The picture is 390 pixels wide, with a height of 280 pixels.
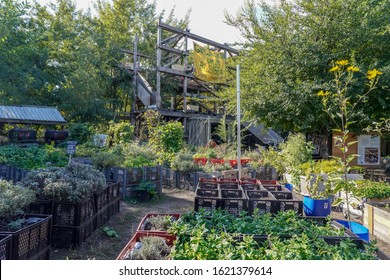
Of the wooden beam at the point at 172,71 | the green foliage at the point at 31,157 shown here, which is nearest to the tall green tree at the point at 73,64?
the wooden beam at the point at 172,71

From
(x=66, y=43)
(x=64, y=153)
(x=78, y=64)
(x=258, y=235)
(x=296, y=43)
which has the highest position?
(x=66, y=43)

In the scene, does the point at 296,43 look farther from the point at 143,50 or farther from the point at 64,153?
the point at 143,50

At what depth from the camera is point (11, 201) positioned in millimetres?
3455

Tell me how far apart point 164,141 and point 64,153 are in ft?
10.7

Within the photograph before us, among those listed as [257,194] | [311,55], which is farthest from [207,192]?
[311,55]

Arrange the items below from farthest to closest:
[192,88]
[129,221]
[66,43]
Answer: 1. [192,88]
2. [66,43]
3. [129,221]

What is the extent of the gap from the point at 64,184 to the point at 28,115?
380 inches

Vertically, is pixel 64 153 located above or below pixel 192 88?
below

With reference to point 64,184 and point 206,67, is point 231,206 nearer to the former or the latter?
point 64,184

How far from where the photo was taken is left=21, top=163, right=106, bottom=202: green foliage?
14.0 feet

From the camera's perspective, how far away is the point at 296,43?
33.2 ft

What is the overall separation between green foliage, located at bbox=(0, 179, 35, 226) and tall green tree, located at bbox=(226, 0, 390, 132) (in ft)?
27.4

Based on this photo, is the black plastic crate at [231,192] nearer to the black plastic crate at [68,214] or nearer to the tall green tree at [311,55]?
the black plastic crate at [68,214]

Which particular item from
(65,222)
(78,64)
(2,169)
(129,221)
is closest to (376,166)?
(129,221)
